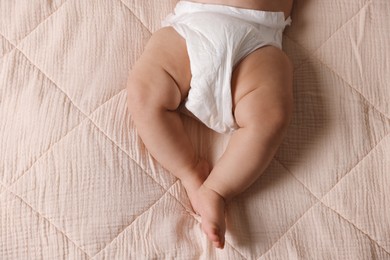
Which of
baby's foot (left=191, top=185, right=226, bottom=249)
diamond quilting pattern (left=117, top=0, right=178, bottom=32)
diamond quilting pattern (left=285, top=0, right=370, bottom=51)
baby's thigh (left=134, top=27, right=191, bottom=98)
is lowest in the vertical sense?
baby's foot (left=191, top=185, right=226, bottom=249)

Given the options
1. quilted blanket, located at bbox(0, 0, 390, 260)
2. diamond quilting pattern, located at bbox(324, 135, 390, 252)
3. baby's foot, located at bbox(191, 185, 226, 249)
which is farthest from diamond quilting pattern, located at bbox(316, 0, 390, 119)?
baby's foot, located at bbox(191, 185, 226, 249)

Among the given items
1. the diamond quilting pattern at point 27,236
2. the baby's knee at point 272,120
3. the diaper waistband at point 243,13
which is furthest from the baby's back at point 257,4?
the diamond quilting pattern at point 27,236

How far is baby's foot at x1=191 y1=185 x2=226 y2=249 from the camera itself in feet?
3.08

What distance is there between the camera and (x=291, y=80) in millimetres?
1047

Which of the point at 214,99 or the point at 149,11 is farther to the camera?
the point at 149,11

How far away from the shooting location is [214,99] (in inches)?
Answer: 39.4

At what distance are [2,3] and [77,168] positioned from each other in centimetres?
42

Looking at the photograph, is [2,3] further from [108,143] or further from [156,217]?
[156,217]

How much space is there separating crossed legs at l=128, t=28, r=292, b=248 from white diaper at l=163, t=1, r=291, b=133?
22 mm

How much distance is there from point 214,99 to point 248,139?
11 centimetres

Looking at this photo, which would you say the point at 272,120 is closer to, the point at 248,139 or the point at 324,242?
the point at 248,139

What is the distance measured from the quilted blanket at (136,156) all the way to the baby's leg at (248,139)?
0.06 m

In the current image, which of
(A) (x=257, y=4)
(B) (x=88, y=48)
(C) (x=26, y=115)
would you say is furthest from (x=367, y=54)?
(C) (x=26, y=115)

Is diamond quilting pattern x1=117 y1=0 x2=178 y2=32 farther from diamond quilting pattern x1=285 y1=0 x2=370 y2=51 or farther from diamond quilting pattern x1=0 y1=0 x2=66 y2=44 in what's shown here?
diamond quilting pattern x1=285 y1=0 x2=370 y2=51
